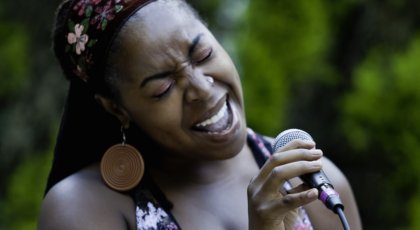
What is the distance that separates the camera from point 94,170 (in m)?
2.74

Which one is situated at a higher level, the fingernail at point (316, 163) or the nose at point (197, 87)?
the nose at point (197, 87)

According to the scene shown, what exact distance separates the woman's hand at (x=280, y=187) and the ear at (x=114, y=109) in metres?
0.60

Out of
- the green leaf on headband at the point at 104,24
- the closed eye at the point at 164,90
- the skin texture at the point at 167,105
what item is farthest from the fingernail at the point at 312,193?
the green leaf on headband at the point at 104,24

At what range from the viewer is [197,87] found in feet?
8.42

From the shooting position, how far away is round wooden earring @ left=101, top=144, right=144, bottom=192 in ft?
8.77

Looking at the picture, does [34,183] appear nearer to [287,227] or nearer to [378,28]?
[378,28]

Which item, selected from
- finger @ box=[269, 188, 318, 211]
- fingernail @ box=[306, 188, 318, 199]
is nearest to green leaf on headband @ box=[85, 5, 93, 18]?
finger @ box=[269, 188, 318, 211]

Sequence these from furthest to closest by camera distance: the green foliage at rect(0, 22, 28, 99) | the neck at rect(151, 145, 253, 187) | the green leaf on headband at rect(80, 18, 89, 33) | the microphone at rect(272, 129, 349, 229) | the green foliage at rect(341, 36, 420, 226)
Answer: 1. the green foliage at rect(0, 22, 28, 99)
2. the green foliage at rect(341, 36, 420, 226)
3. the neck at rect(151, 145, 253, 187)
4. the green leaf on headband at rect(80, 18, 89, 33)
5. the microphone at rect(272, 129, 349, 229)

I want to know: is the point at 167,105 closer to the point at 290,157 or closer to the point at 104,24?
the point at 104,24

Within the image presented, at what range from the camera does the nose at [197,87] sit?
2564 millimetres

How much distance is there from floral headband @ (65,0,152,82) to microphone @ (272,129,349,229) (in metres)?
0.64

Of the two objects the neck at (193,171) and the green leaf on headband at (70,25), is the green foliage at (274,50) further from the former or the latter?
the green leaf on headband at (70,25)

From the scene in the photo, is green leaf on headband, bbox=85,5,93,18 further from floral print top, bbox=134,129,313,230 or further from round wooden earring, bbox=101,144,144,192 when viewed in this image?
floral print top, bbox=134,129,313,230

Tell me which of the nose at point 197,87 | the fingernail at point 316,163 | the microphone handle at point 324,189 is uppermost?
the nose at point 197,87
